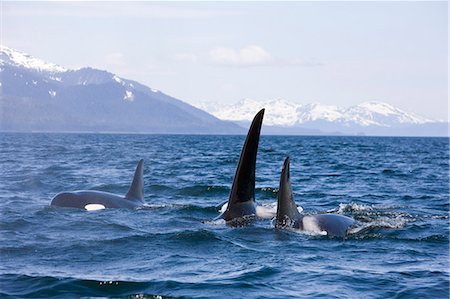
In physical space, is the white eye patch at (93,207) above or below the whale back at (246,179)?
below

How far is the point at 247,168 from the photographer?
12031mm

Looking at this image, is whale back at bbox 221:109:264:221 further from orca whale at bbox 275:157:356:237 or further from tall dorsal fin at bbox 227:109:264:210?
A: orca whale at bbox 275:157:356:237

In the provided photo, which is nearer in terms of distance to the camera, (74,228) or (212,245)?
(212,245)

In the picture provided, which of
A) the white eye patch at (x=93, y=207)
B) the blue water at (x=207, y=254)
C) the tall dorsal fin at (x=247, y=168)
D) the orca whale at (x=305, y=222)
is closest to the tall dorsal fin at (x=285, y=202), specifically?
the orca whale at (x=305, y=222)

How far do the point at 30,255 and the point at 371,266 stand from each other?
4548mm

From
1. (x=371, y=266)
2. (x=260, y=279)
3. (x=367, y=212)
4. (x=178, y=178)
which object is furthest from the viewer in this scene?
(x=178, y=178)

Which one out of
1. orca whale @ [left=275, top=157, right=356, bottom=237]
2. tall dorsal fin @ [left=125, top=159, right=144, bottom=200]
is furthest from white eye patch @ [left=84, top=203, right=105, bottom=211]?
orca whale @ [left=275, top=157, right=356, bottom=237]

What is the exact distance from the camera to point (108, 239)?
11586 mm

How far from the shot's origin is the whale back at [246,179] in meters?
11.7

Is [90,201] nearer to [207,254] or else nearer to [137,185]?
[137,185]

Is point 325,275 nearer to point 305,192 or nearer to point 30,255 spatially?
point 30,255

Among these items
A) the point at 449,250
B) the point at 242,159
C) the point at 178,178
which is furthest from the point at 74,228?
the point at 178,178

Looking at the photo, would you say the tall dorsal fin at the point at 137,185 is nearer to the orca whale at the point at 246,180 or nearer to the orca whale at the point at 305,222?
the orca whale at the point at 246,180

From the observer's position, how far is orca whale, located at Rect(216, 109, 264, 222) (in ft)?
38.4
